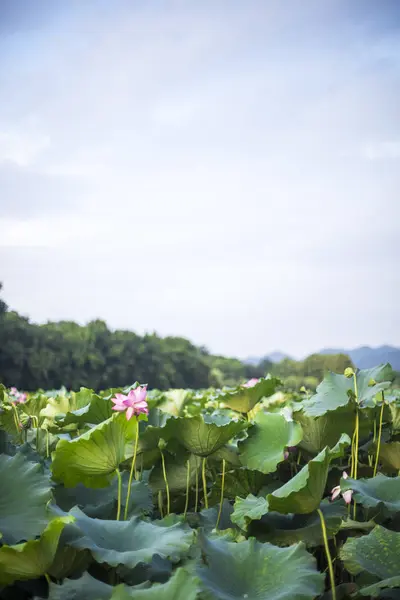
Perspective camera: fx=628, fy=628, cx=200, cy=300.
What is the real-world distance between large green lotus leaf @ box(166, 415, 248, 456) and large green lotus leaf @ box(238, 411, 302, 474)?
0.09 meters

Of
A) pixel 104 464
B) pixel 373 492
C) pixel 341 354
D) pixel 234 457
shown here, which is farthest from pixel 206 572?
pixel 341 354

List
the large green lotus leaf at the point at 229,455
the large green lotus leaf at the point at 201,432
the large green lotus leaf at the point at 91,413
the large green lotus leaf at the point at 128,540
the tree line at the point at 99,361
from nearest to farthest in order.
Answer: the large green lotus leaf at the point at 128,540
the large green lotus leaf at the point at 201,432
the large green lotus leaf at the point at 91,413
the large green lotus leaf at the point at 229,455
the tree line at the point at 99,361

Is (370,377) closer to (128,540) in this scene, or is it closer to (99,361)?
(128,540)

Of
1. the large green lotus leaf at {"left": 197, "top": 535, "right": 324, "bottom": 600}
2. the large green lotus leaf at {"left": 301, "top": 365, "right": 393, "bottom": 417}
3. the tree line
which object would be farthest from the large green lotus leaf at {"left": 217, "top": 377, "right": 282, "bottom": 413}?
the tree line

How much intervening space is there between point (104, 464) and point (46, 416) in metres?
0.76

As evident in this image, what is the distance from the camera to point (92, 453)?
1.67m

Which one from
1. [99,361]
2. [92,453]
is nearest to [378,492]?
[92,453]

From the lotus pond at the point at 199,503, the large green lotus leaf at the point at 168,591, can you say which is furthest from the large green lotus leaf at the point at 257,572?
the large green lotus leaf at the point at 168,591

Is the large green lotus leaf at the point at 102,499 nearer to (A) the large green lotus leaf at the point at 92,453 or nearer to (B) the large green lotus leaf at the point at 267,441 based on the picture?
(A) the large green lotus leaf at the point at 92,453

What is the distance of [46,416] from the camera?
2.41 meters

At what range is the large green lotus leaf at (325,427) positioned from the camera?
2146mm

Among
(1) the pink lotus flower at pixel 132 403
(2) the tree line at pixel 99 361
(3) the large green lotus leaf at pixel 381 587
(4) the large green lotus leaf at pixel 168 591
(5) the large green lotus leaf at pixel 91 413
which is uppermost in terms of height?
(1) the pink lotus flower at pixel 132 403

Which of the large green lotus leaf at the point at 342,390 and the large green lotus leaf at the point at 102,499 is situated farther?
the large green lotus leaf at the point at 342,390

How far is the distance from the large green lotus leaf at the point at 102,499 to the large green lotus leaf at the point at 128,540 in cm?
22
